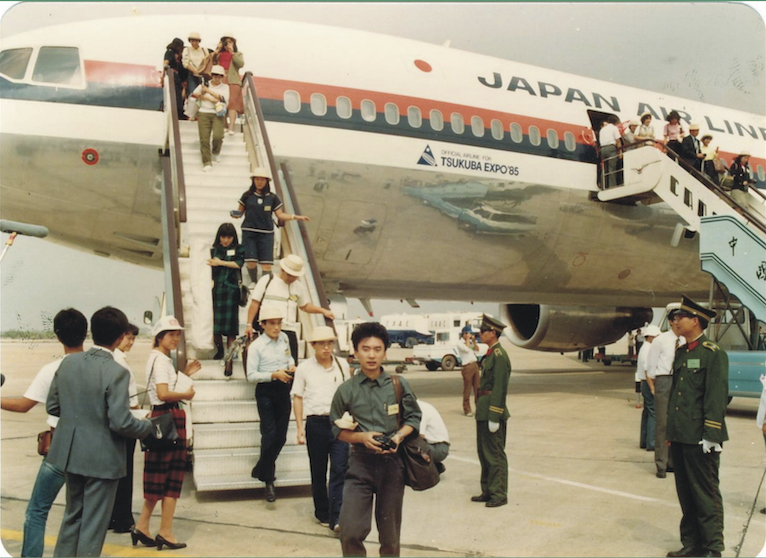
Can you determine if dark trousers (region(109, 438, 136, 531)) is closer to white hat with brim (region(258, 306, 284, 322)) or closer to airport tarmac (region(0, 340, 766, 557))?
airport tarmac (region(0, 340, 766, 557))

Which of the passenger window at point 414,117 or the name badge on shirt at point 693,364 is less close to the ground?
the passenger window at point 414,117

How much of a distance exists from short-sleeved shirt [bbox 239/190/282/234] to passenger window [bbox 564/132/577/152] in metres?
7.01

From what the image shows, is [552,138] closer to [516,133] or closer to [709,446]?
[516,133]

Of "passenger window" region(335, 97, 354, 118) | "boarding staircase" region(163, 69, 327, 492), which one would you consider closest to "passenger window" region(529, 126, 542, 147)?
"passenger window" region(335, 97, 354, 118)

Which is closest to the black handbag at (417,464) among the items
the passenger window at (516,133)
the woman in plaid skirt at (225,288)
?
the woman in plaid skirt at (225,288)

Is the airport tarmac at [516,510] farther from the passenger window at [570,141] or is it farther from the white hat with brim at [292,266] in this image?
the passenger window at [570,141]

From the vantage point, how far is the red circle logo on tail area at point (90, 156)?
358 inches

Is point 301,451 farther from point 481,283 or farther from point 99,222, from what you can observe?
point 481,283

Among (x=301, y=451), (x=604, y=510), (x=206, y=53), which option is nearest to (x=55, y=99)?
(x=206, y=53)

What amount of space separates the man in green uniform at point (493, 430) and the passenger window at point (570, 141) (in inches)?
291

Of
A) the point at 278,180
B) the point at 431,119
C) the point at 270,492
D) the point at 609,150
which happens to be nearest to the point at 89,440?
the point at 270,492

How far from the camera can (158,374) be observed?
15.5 feet

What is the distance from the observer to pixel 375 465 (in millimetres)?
3537

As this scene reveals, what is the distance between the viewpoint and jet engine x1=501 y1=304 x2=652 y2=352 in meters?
16.2
